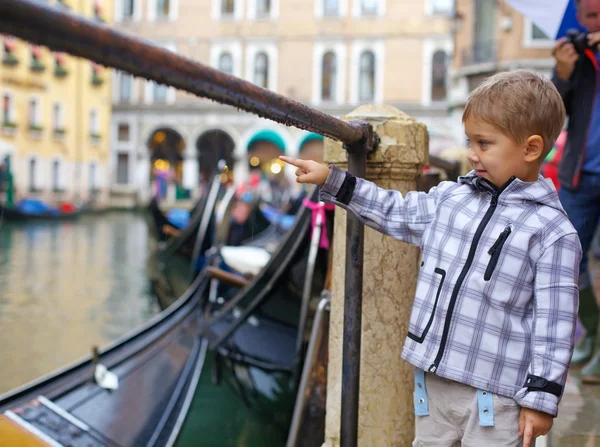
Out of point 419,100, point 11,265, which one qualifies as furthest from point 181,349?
point 419,100

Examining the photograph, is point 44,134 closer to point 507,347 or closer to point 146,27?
point 146,27

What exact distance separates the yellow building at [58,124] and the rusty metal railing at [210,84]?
519 inches

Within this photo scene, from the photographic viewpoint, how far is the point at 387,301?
1.29 meters

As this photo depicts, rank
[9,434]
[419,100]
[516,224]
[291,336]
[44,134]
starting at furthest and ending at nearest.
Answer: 1. [419,100]
2. [44,134]
3. [291,336]
4. [9,434]
5. [516,224]

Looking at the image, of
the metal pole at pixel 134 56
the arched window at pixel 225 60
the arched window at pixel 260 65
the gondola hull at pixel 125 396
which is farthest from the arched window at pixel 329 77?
the metal pole at pixel 134 56

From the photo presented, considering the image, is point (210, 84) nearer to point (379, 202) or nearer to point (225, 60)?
point (379, 202)

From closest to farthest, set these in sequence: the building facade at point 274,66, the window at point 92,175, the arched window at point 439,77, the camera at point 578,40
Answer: the camera at point 578,40 → the arched window at point 439,77 → the building facade at point 274,66 → the window at point 92,175

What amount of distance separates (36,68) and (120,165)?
231 inches

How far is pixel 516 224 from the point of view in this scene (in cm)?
92

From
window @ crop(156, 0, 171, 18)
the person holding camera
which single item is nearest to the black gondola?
the person holding camera

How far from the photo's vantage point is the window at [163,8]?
18.7m

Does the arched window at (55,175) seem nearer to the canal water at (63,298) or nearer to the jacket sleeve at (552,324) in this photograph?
the canal water at (63,298)

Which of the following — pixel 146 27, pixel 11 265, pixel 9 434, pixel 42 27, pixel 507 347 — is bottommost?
pixel 11 265

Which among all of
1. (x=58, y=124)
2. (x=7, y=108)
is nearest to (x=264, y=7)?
(x=58, y=124)
